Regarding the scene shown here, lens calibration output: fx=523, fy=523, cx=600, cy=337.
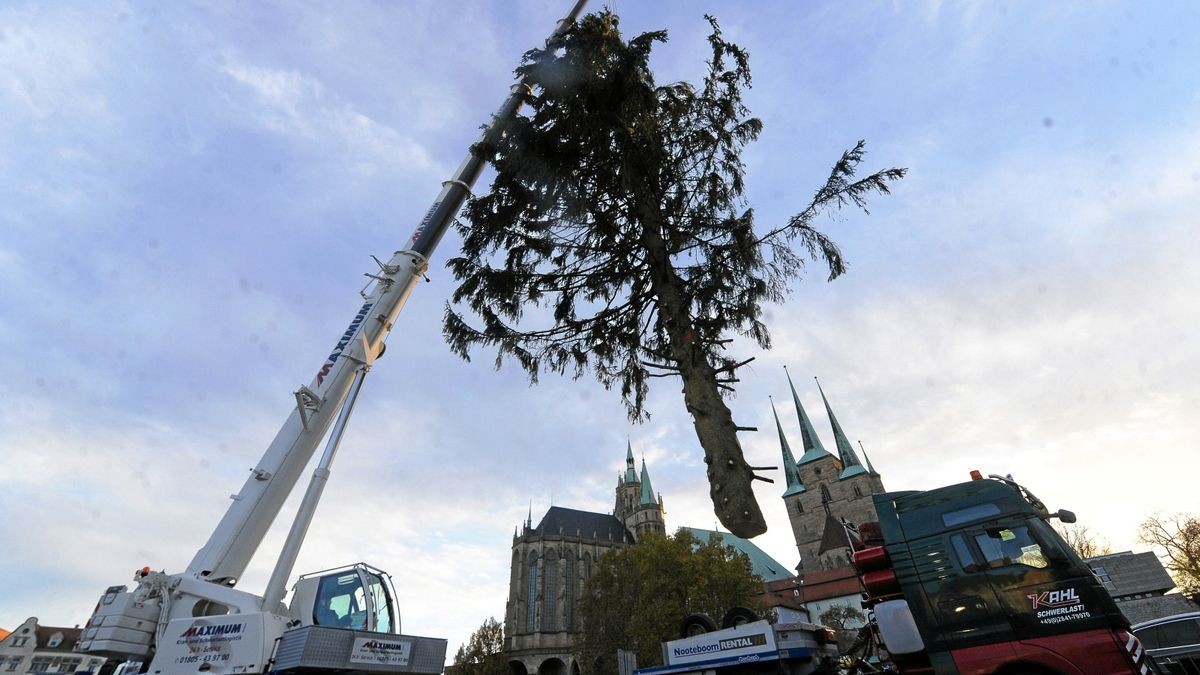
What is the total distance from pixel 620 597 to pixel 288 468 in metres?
31.5

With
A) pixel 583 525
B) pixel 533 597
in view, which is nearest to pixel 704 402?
pixel 533 597

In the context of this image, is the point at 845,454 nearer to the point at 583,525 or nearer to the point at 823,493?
the point at 823,493

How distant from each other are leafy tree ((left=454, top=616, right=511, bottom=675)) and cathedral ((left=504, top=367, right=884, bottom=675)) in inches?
353

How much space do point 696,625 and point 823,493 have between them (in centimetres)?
6265

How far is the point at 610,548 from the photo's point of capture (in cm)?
5956

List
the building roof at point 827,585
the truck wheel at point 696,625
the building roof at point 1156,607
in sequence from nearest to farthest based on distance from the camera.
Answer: the truck wheel at point 696,625 → the building roof at point 1156,607 → the building roof at point 827,585

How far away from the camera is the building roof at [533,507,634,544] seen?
Result: 70.7m

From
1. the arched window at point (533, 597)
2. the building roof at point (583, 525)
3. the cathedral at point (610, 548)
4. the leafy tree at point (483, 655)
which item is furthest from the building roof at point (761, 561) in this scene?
the leafy tree at point (483, 655)

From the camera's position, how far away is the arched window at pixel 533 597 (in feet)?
201

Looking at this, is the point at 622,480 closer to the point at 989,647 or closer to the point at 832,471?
the point at 832,471

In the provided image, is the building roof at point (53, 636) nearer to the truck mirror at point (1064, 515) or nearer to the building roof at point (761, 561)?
the building roof at point (761, 561)

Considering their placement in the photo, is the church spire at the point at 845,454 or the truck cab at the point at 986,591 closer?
the truck cab at the point at 986,591

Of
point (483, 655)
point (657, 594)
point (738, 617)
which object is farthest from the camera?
point (483, 655)

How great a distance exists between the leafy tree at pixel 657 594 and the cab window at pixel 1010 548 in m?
25.1
